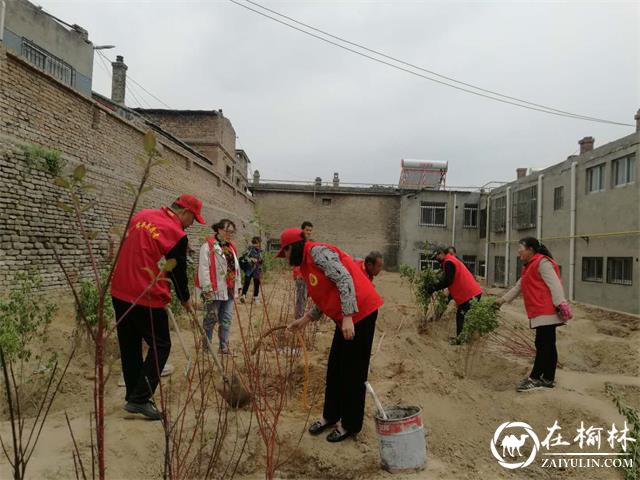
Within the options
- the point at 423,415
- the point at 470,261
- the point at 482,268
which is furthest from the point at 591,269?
the point at 470,261

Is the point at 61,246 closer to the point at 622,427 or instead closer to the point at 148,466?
the point at 148,466

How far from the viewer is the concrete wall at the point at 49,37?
39.5 ft

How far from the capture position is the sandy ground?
2.84 m

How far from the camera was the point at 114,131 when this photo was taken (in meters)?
9.23

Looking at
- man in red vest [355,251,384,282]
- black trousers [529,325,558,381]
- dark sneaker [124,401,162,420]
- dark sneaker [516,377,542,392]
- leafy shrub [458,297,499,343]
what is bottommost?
dark sneaker [516,377,542,392]

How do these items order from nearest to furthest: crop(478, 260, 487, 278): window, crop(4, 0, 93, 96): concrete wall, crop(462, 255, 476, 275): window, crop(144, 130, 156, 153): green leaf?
crop(144, 130, 156, 153): green leaf
crop(4, 0, 93, 96): concrete wall
crop(478, 260, 487, 278): window
crop(462, 255, 476, 275): window

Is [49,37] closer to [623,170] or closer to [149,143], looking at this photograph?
[149,143]

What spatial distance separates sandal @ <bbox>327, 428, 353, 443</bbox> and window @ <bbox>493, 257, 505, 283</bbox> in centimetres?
1774

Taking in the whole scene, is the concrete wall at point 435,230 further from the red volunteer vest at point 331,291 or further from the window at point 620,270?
the red volunteer vest at point 331,291

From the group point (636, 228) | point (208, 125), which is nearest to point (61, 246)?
point (636, 228)

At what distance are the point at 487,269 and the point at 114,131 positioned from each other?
17294mm

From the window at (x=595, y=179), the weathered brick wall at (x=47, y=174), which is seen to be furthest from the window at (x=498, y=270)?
the weathered brick wall at (x=47, y=174)

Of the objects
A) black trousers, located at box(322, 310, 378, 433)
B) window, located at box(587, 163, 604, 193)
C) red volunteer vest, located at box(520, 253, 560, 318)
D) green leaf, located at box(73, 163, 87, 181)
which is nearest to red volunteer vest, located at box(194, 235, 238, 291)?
black trousers, located at box(322, 310, 378, 433)

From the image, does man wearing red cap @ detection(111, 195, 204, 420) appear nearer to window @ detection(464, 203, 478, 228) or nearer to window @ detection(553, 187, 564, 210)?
window @ detection(553, 187, 564, 210)
